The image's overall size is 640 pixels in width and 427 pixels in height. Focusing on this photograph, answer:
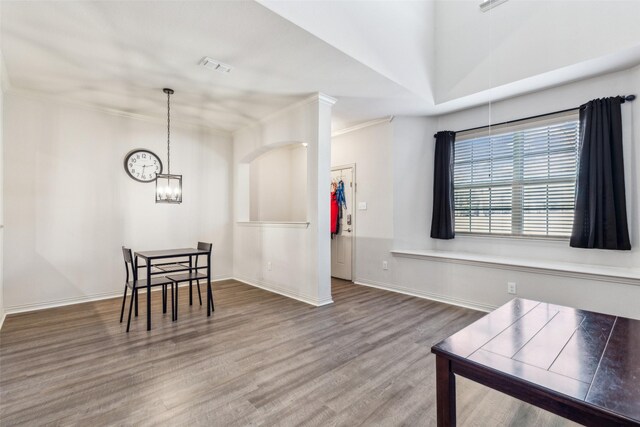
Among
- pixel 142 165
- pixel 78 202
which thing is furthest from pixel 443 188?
pixel 78 202

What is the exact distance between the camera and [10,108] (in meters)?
3.70

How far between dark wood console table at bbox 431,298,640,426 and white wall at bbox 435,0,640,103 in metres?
2.73

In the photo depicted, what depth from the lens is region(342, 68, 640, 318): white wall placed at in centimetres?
318

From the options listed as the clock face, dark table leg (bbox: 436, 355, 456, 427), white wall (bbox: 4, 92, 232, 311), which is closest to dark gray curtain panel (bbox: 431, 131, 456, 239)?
dark table leg (bbox: 436, 355, 456, 427)

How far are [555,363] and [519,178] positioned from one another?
3.33 metres

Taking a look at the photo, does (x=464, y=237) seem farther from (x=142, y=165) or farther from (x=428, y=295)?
(x=142, y=165)

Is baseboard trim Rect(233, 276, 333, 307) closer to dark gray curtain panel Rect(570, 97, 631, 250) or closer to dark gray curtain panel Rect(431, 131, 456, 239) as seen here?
dark gray curtain panel Rect(431, 131, 456, 239)

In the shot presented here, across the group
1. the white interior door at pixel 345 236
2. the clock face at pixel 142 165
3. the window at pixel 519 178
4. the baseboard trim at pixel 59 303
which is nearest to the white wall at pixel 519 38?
→ the window at pixel 519 178

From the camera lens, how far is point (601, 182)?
324 cm

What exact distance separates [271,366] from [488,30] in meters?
4.41

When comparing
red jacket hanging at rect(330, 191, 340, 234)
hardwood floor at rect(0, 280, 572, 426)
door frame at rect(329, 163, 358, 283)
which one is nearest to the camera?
hardwood floor at rect(0, 280, 572, 426)

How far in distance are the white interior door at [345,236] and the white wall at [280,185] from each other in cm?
96

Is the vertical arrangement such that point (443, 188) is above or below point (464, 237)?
above

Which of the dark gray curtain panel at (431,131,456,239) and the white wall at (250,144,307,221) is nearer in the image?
the dark gray curtain panel at (431,131,456,239)
